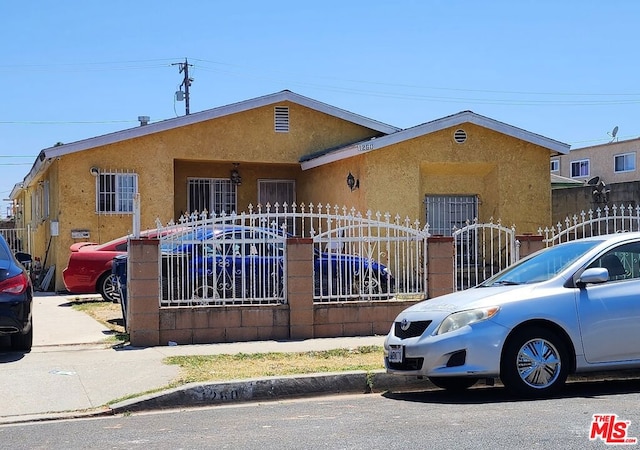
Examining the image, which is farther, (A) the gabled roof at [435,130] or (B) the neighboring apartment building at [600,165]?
(B) the neighboring apartment building at [600,165]

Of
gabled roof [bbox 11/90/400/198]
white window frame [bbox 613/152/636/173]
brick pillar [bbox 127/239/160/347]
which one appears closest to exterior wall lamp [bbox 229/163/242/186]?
gabled roof [bbox 11/90/400/198]

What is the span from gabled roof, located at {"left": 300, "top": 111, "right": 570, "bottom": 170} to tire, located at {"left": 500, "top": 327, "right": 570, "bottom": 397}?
418 inches

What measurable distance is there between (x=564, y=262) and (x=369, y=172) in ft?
33.7

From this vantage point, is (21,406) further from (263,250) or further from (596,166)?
(596,166)

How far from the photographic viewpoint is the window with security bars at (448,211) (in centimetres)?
1934

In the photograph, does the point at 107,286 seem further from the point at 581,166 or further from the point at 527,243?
the point at 581,166

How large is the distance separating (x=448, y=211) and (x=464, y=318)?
1209 cm

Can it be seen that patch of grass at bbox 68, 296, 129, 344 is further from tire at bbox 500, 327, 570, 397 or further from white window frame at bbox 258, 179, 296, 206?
white window frame at bbox 258, 179, 296, 206

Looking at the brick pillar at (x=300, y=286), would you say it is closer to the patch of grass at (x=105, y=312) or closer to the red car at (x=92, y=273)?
the patch of grass at (x=105, y=312)

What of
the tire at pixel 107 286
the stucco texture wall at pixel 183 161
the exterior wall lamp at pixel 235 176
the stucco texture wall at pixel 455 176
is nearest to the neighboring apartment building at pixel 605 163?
the stucco texture wall at pixel 455 176

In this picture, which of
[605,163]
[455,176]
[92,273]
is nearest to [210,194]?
[92,273]

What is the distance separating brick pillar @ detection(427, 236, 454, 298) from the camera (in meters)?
12.3

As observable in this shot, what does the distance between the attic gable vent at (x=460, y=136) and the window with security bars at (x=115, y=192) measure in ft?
24.9

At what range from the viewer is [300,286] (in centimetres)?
1159
